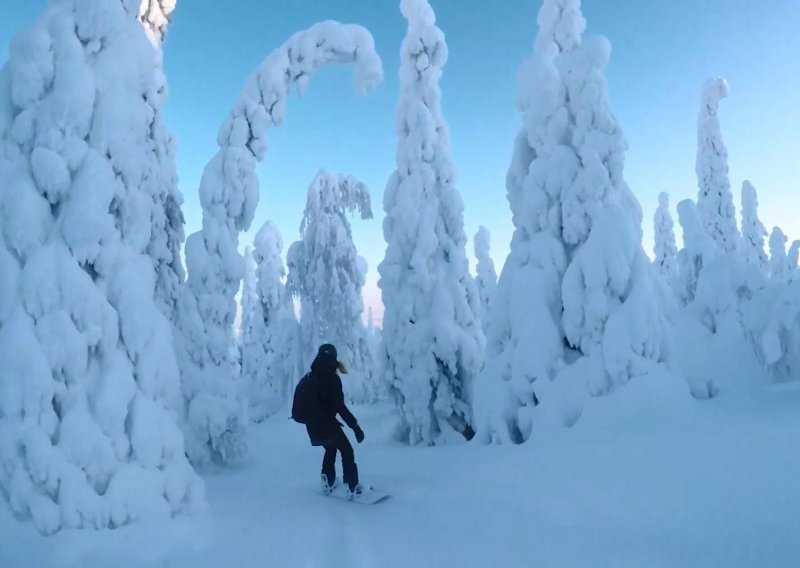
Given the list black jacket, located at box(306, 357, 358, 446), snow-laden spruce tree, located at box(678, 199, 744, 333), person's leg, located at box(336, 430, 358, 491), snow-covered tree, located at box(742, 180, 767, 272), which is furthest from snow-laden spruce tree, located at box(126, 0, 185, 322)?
snow-covered tree, located at box(742, 180, 767, 272)

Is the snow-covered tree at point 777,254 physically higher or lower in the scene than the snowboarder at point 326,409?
higher

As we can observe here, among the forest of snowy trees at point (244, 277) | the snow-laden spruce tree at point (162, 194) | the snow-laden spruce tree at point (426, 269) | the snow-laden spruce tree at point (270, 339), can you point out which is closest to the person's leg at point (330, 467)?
the forest of snowy trees at point (244, 277)

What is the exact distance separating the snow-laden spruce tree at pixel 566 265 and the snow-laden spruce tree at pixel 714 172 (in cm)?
1997

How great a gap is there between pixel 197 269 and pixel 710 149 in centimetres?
2621

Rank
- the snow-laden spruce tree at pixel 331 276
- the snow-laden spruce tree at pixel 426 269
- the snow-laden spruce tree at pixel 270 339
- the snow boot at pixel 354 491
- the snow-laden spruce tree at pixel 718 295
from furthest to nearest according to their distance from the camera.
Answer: the snow-laden spruce tree at pixel 270 339 → the snow-laden spruce tree at pixel 331 276 → the snow-laden spruce tree at pixel 426 269 → the snow-laden spruce tree at pixel 718 295 → the snow boot at pixel 354 491

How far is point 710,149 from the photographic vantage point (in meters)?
25.5

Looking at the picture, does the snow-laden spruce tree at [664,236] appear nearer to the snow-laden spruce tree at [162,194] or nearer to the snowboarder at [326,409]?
the snow-laden spruce tree at [162,194]

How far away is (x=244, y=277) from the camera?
11.1 meters

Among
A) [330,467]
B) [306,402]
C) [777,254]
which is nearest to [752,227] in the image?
[777,254]

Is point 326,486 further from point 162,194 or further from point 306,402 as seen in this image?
point 162,194

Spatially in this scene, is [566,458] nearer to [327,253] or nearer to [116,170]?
[116,170]

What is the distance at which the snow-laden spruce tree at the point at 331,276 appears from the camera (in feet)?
67.0

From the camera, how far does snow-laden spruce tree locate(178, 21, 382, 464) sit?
33.3 ft

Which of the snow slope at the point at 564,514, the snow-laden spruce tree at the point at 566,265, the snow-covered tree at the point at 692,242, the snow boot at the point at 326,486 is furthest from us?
the snow-covered tree at the point at 692,242
